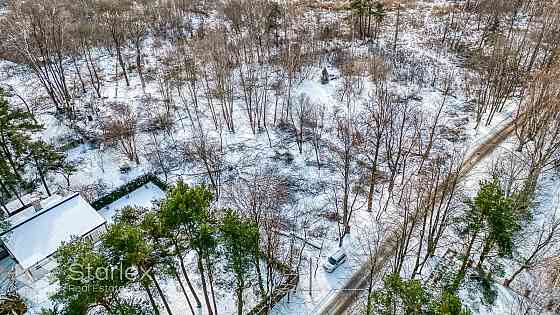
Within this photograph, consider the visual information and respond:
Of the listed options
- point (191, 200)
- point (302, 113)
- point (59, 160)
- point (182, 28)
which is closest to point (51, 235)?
point (59, 160)

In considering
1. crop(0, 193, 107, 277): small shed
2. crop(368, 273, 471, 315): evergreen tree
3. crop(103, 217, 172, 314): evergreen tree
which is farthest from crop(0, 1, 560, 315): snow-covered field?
crop(103, 217, 172, 314): evergreen tree

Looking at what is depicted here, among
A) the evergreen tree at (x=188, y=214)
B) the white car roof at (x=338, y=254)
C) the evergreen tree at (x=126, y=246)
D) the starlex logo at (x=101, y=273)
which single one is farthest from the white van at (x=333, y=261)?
the starlex logo at (x=101, y=273)

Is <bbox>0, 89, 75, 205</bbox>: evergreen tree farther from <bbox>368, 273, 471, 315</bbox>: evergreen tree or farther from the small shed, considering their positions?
<bbox>368, 273, 471, 315</bbox>: evergreen tree

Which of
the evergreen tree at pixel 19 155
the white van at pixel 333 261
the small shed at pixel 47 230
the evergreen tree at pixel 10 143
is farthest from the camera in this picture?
the evergreen tree at pixel 19 155

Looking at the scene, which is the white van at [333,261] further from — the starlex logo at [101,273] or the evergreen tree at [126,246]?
the starlex logo at [101,273]

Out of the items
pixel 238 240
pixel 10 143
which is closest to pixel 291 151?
pixel 238 240

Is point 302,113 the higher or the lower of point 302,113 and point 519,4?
the lower

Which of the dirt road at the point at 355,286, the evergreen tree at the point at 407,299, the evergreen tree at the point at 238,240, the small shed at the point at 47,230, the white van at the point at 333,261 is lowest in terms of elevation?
the dirt road at the point at 355,286

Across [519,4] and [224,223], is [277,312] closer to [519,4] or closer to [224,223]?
[224,223]
